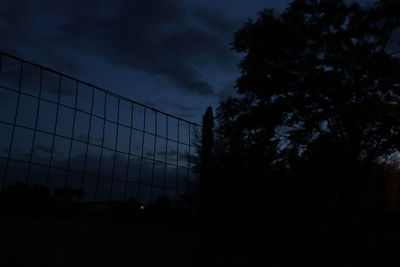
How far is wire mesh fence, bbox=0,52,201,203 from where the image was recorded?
293 centimetres

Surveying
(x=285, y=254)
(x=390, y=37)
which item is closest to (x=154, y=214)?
(x=285, y=254)

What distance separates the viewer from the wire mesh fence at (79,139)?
293cm

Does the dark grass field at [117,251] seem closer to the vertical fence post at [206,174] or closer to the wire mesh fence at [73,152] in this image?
the vertical fence post at [206,174]

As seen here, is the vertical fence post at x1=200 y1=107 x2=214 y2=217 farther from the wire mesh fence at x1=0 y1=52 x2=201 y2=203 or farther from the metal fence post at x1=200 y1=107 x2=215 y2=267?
the wire mesh fence at x1=0 y1=52 x2=201 y2=203

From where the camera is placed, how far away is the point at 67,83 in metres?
3.24

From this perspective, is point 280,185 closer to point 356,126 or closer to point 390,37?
→ point 356,126

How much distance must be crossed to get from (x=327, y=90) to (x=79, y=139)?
440 inches

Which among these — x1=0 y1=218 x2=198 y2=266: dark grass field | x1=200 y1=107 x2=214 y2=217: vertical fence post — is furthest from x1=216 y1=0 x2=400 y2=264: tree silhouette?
x1=200 y1=107 x2=214 y2=217: vertical fence post

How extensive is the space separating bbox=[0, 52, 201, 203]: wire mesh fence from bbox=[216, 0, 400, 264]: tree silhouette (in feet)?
25.8

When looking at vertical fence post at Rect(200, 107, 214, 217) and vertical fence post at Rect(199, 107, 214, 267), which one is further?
vertical fence post at Rect(200, 107, 214, 217)

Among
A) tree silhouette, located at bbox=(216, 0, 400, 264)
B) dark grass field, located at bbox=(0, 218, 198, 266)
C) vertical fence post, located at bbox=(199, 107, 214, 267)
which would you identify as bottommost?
dark grass field, located at bbox=(0, 218, 198, 266)

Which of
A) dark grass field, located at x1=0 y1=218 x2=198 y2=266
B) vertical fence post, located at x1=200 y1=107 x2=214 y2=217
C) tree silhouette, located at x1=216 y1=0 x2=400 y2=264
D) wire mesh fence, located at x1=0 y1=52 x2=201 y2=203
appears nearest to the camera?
wire mesh fence, located at x1=0 y1=52 x2=201 y2=203

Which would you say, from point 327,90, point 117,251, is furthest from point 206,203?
point 327,90

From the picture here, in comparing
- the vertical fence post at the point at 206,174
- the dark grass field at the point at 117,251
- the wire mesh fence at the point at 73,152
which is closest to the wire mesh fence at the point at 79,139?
the wire mesh fence at the point at 73,152
